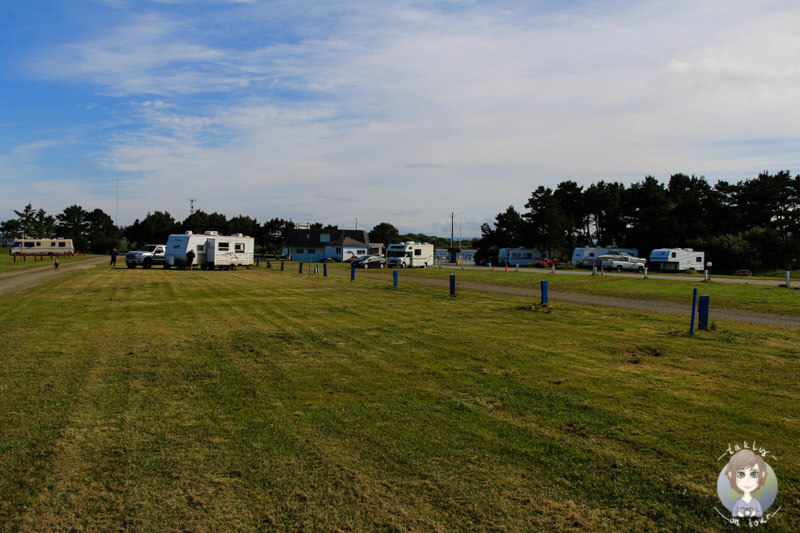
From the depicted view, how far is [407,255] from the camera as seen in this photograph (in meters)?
50.4

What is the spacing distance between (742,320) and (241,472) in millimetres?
14278

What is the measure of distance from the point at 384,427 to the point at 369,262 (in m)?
42.4

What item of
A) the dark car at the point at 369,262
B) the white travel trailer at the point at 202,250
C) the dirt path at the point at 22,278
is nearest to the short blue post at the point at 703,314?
the dirt path at the point at 22,278

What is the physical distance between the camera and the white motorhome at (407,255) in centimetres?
4956

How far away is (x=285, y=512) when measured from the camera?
12.1ft

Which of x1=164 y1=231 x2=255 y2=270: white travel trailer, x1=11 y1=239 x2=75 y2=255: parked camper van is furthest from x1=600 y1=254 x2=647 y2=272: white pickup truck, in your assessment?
x1=11 y1=239 x2=75 y2=255: parked camper van

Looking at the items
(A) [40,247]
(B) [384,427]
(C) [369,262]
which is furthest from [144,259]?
(A) [40,247]

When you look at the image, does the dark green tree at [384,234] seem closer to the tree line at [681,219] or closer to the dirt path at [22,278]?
the tree line at [681,219]

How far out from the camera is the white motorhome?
163ft

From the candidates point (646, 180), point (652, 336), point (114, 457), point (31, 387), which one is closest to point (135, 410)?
point (114, 457)

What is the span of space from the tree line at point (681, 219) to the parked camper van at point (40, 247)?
2430 inches

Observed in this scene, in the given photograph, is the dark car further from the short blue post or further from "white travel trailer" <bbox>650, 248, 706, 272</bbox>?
the short blue post

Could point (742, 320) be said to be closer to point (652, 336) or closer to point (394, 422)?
point (652, 336)

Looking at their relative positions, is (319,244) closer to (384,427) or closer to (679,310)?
(679,310)
